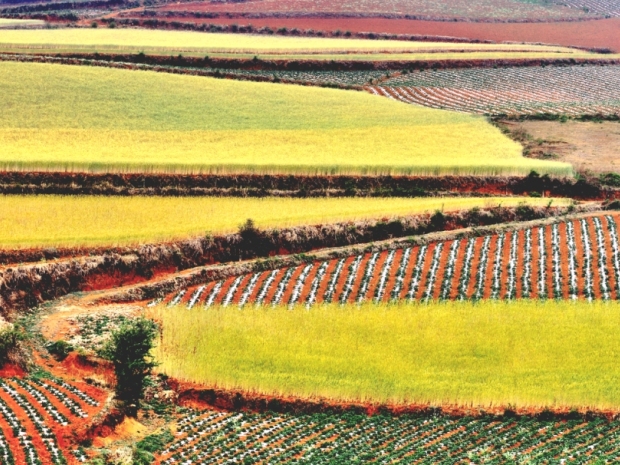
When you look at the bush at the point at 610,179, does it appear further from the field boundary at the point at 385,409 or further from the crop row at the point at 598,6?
the crop row at the point at 598,6

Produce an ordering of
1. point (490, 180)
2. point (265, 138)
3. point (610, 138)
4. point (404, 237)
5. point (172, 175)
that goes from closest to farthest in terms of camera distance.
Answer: point (404, 237) < point (172, 175) < point (490, 180) < point (265, 138) < point (610, 138)

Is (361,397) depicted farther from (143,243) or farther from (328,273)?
(143,243)

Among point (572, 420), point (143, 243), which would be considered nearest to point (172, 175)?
point (143, 243)

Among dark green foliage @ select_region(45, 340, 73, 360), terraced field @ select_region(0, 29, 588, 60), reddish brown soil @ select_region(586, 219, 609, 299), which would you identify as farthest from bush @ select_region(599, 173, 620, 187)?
terraced field @ select_region(0, 29, 588, 60)

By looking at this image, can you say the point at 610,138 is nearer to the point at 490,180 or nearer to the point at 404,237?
the point at 490,180

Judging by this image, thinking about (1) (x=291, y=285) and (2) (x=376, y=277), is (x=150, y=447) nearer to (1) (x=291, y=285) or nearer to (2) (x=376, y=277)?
(1) (x=291, y=285)

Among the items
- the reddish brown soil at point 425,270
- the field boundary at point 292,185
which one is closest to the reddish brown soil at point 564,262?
the reddish brown soil at point 425,270

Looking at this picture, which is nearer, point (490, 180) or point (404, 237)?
point (404, 237)

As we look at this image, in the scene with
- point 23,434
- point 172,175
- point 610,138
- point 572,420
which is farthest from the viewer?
point 610,138
